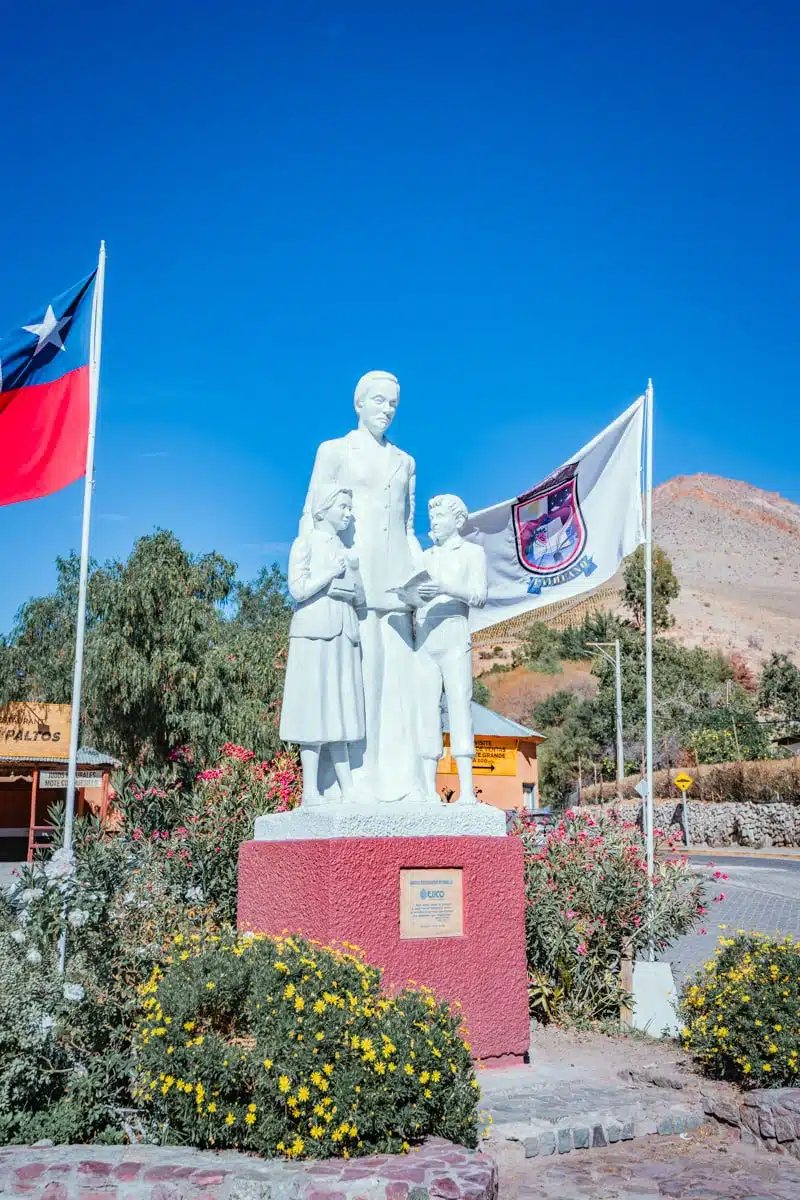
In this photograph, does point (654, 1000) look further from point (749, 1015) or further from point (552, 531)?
point (552, 531)

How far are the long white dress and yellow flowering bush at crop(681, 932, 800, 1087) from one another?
2486 millimetres

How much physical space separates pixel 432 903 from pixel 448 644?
159 centimetres

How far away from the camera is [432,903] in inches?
230

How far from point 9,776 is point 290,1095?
77.3ft

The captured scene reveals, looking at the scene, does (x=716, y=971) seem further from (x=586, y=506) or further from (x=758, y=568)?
(x=758, y=568)

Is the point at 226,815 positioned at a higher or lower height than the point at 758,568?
lower

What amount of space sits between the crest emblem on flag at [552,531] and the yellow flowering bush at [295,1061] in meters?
4.72

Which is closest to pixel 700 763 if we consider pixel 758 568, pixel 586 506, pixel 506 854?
pixel 586 506

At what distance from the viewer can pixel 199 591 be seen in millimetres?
22359

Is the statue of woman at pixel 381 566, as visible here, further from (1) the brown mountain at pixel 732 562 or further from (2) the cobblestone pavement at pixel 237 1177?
(1) the brown mountain at pixel 732 562

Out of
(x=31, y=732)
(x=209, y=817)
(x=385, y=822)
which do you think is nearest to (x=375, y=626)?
(x=385, y=822)

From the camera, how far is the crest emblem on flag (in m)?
→ 8.55

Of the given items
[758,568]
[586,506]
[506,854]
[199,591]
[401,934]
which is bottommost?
[401,934]

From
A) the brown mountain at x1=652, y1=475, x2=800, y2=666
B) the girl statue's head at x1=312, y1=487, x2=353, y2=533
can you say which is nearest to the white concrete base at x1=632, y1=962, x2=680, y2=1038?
the girl statue's head at x1=312, y1=487, x2=353, y2=533
